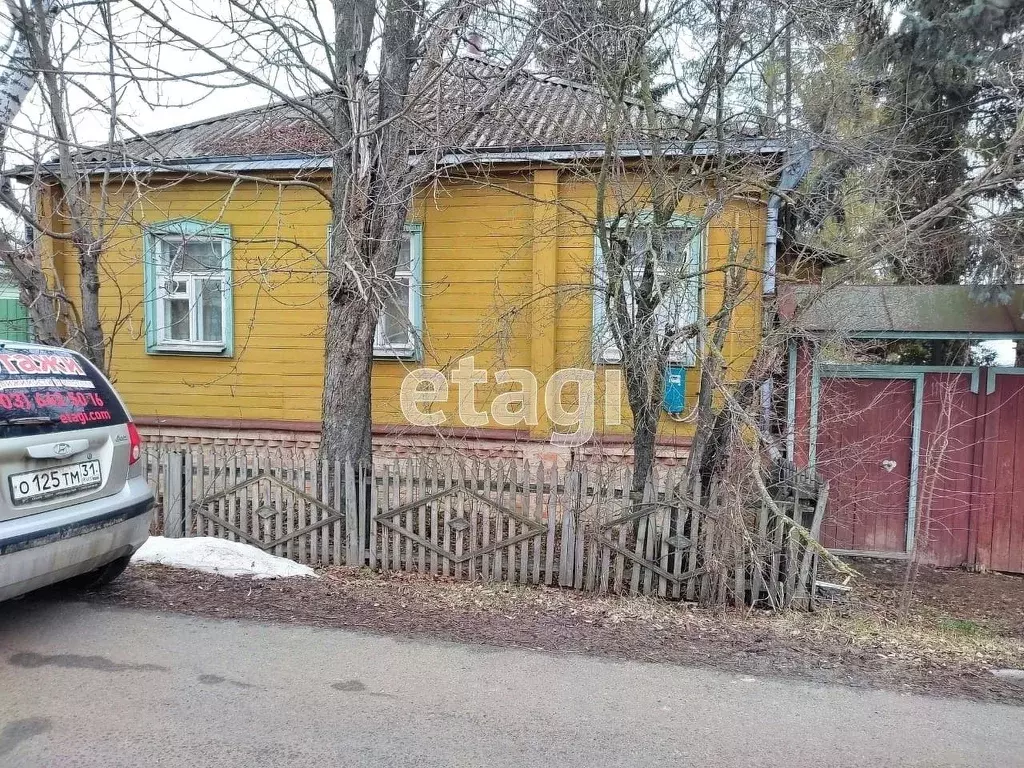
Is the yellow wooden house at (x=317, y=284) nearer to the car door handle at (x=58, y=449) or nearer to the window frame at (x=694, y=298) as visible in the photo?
the window frame at (x=694, y=298)

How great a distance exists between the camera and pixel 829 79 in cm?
702

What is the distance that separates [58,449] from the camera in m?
4.00

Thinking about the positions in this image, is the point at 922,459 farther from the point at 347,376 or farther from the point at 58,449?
the point at 58,449

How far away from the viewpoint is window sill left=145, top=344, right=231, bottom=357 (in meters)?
9.50

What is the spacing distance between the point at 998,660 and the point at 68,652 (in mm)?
5533

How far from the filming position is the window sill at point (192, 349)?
950cm

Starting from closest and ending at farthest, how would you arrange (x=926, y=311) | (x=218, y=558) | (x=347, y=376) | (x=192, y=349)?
(x=218, y=558)
(x=347, y=376)
(x=926, y=311)
(x=192, y=349)

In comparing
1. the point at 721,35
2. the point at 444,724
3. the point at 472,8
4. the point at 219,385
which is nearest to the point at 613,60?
the point at 721,35

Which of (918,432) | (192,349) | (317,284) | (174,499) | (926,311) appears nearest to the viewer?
(174,499)

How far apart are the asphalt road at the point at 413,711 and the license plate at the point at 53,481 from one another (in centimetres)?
87

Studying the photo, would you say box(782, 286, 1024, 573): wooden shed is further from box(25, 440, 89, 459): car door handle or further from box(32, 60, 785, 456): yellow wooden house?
box(25, 440, 89, 459): car door handle

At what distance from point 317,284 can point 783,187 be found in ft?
18.9

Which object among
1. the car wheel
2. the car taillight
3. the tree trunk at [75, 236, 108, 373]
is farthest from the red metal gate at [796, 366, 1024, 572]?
the tree trunk at [75, 236, 108, 373]

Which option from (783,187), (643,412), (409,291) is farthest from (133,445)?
(783,187)
